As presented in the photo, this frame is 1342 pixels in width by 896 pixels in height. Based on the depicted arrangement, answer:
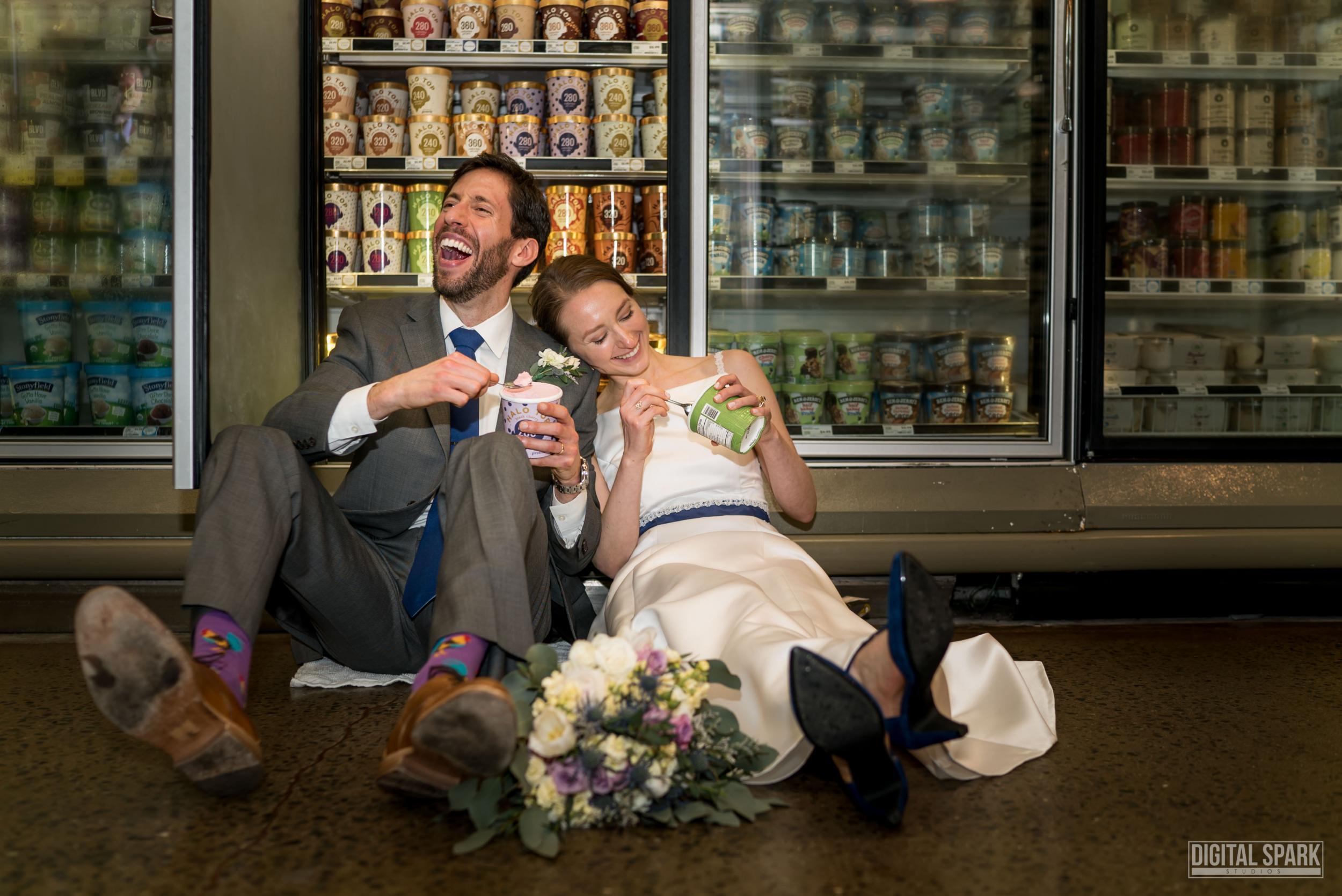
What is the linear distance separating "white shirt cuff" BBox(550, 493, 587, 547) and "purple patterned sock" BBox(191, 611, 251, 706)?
2.02 ft

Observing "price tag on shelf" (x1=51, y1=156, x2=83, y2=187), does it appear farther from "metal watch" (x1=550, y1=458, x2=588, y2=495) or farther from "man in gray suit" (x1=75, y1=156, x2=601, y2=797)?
"metal watch" (x1=550, y1=458, x2=588, y2=495)

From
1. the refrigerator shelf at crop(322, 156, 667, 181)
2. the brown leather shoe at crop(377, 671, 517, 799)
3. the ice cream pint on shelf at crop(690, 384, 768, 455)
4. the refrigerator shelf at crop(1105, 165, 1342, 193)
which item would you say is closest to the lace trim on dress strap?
the ice cream pint on shelf at crop(690, 384, 768, 455)

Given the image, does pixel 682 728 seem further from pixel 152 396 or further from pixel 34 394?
pixel 34 394

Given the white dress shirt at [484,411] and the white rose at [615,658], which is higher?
the white dress shirt at [484,411]

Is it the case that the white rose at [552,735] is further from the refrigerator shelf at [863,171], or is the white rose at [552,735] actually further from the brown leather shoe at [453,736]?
the refrigerator shelf at [863,171]

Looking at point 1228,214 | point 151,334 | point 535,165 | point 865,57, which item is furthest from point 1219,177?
point 151,334

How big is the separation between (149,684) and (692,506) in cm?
109

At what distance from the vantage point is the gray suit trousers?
1436 mm

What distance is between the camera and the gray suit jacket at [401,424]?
71.0 inches

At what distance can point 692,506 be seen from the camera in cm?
202

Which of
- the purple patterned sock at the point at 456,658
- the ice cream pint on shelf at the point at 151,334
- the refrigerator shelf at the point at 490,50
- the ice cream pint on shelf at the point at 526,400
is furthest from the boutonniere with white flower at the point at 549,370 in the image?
the ice cream pint on shelf at the point at 151,334

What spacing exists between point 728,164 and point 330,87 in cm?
122

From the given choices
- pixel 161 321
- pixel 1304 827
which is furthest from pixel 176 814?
pixel 161 321

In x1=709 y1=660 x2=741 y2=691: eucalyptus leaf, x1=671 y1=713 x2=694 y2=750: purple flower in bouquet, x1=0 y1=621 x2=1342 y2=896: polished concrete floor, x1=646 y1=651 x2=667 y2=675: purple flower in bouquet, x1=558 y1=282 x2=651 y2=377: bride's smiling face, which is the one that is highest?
x1=558 y1=282 x2=651 y2=377: bride's smiling face
